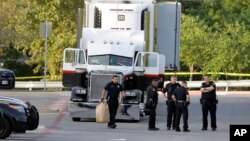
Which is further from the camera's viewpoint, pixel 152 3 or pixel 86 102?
pixel 152 3

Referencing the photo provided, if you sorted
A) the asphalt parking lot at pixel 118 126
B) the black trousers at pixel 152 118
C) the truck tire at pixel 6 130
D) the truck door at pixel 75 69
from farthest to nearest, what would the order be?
the truck door at pixel 75 69 → the black trousers at pixel 152 118 → the asphalt parking lot at pixel 118 126 → the truck tire at pixel 6 130

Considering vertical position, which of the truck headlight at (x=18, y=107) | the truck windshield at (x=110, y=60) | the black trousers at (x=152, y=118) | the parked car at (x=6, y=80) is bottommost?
the black trousers at (x=152, y=118)

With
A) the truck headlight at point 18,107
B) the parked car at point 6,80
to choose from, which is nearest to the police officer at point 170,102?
the parked car at point 6,80

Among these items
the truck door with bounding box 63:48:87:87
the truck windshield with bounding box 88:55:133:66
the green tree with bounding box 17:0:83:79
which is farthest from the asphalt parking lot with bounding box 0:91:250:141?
the green tree with bounding box 17:0:83:79

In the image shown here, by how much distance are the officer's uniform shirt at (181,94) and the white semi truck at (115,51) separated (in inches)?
110

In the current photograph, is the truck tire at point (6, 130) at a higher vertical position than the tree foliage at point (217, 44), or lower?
lower

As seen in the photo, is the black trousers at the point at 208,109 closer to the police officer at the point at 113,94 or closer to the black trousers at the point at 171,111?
the black trousers at the point at 171,111

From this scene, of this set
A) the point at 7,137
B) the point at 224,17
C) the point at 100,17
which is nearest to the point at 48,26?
the point at 100,17

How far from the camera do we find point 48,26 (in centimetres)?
3694

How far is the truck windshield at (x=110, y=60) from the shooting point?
29.7m

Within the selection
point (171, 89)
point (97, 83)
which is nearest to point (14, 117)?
point (171, 89)

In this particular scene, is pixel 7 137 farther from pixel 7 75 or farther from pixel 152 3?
pixel 152 3

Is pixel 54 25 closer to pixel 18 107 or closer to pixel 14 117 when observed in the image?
pixel 18 107

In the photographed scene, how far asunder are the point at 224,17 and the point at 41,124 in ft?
124
